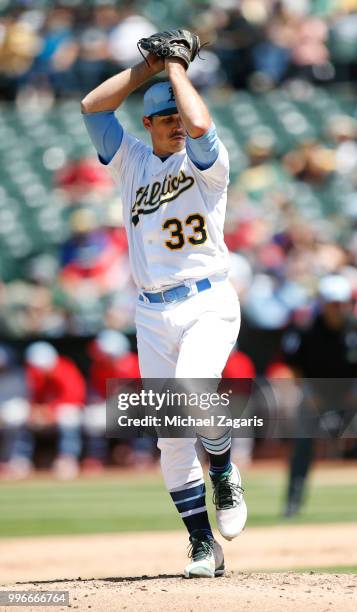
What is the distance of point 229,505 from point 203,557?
0.29 metres

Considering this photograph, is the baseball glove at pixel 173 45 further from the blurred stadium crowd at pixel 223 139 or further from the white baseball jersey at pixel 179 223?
the blurred stadium crowd at pixel 223 139

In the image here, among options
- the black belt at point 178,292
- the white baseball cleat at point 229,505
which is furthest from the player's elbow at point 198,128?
the white baseball cleat at point 229,505

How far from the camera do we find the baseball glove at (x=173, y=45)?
4.70 metres

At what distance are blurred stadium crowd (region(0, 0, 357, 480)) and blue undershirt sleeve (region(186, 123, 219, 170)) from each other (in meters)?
7.08

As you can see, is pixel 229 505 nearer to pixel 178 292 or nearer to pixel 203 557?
pixel 203 557

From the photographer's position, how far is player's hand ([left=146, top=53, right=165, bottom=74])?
4.86 meters

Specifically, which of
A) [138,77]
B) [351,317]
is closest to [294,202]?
[351,317]

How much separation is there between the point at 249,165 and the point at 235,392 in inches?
145

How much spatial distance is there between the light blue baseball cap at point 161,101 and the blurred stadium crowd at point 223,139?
6914 millimetres

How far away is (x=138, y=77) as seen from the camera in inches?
194

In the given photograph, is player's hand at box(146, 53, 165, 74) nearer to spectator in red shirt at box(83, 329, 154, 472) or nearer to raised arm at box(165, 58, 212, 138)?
raised arm at box(165, 58, 212, 138)

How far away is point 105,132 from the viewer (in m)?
5.09

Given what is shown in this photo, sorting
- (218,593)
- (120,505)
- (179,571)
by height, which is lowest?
(218,593)

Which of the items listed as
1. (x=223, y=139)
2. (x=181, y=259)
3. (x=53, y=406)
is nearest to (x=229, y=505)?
(x=181, y=259)
